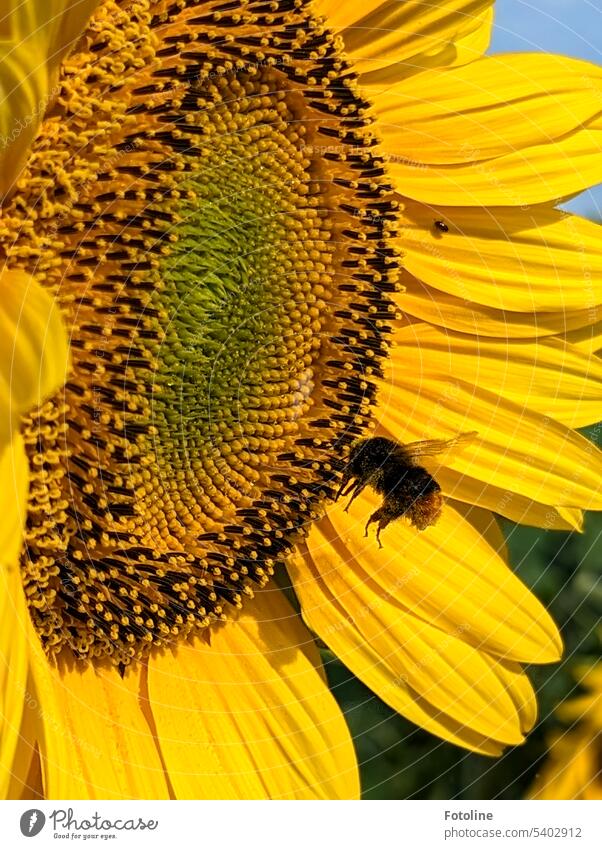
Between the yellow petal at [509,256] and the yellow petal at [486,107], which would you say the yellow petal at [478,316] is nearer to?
the yellow petal at [509,256]

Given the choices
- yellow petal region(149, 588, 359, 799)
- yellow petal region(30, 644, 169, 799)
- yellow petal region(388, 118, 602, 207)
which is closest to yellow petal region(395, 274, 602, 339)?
yellow petal region(388, 118, 602, 207)

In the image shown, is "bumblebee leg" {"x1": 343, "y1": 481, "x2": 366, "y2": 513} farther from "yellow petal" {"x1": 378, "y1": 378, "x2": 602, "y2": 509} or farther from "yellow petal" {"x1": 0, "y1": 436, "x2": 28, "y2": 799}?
"yellow petal" {"x1": 0, "y1": 436, "x2": 28, "y2": 799}

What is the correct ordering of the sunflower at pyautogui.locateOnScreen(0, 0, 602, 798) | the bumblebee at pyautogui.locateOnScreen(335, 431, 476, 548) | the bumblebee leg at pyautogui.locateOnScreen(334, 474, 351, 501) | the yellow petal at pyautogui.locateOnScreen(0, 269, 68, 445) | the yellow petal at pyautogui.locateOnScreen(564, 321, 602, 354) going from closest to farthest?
the yellow petal at pyautogui.locateOnScreen(0, 269, 68, 445)
the sunflower at pyautogui.locateOnScreen(0, 0, 602, 798)
the bumblebee at pyautogui.locateOnScreen(335, 431, 476, 548)
the bumblebee leg at pyautogui.locateOnScreen(334, 474, 351, 501)
the yellow petal at pyautogui.locateOnScreen(564, 321, 602, 354)

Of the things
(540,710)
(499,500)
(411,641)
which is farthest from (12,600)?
(540,710)

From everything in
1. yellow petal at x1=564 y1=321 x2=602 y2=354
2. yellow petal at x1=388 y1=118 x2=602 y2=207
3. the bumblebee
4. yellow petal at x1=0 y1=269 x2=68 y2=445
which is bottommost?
yellow petal at x1=0 y1=269 x2=68 y2=445

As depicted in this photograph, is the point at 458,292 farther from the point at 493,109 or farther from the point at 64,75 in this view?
the point at 64,75

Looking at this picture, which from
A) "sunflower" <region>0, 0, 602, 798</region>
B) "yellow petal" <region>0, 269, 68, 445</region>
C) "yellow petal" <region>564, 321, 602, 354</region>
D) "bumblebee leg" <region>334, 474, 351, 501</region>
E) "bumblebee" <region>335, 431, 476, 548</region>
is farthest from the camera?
"yellow petal" <region>564, 321, 602, 354</region>

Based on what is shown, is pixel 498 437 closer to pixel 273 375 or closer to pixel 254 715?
pixel 273 375
